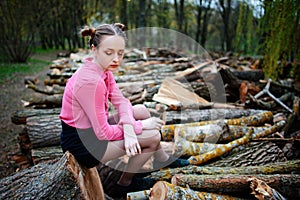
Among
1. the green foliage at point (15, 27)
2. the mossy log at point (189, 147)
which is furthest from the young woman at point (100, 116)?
the green foliage at point (15, 27)

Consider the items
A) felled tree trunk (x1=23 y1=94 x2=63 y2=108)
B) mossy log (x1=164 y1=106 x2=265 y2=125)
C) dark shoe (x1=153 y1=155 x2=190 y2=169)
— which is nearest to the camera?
dark shoe (x1=153 y1=155 x2=190 y2=169)

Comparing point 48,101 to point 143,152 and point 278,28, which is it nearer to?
point 143,152

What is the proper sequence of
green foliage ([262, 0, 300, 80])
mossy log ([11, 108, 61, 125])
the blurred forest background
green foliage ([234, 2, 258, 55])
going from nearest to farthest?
mossy log ([11, 108, 61, 125]) < green foliage ([262, 0, 300, 80]) < the blurred forest background < green foliage ([234, 2, 258, 55])

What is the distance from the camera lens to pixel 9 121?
5.38 meters

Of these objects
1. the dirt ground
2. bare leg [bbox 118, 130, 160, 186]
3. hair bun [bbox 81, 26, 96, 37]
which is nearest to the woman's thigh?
bare leg [bbox 118, 130, 160, 186]

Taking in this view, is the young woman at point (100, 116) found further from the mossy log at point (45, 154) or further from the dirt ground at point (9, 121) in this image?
the dirt ground at point (9, 121)

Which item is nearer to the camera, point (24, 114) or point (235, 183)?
point (235, 183)

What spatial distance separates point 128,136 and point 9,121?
4.24m

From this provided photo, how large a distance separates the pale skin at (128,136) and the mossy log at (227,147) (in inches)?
19.3

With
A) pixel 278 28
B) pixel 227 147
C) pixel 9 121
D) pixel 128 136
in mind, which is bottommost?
pixel 9 121

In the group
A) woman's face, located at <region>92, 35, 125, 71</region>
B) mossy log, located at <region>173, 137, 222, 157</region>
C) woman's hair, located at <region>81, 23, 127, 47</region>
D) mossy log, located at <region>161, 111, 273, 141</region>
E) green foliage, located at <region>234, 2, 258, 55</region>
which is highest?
green foliage, located at <region>234, 2, 258, 55</region>

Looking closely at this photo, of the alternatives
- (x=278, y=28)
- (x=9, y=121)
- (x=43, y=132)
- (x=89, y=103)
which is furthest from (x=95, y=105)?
(x=278, y=28)

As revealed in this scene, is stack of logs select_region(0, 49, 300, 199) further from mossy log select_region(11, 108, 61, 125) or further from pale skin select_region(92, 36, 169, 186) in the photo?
pale skin select_region(92, 36, 169, 186)

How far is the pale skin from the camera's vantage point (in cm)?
190
